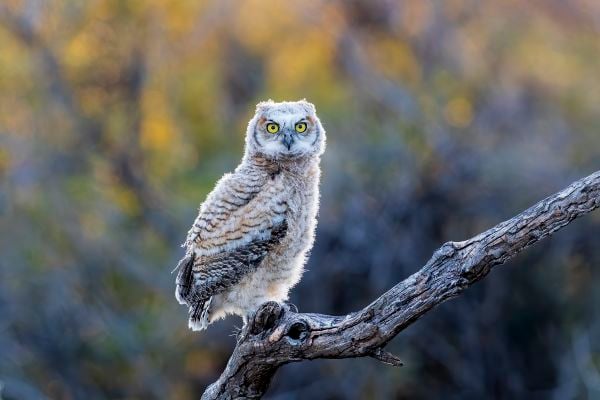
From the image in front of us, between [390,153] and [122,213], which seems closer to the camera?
[390,153]

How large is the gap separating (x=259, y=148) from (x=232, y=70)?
19.1 m

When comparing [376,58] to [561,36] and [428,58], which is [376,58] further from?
[561,36]

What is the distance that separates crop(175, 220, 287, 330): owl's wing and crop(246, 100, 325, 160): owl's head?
0.46m

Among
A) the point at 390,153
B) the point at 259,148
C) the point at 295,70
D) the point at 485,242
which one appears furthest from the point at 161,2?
the point at 485,242

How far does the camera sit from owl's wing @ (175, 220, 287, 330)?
5852 mm

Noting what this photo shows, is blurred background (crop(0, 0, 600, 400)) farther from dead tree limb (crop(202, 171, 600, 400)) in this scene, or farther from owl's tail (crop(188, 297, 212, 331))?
dead tree limb (crop(202, 171, 600, 400))

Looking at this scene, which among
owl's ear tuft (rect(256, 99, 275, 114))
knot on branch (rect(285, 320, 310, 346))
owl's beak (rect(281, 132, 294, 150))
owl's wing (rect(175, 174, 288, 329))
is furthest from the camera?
owl's ear tuft (rect(256, 99, 275, 114))

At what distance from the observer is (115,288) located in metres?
17.6

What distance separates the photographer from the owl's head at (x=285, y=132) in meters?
5.99

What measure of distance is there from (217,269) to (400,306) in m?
1.49

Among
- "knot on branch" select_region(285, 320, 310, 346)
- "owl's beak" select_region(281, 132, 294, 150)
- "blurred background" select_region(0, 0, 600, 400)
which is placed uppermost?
"blurred background" select_region(0, 0, 600, 400)

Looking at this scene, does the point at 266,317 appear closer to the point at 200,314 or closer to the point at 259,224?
the point at 259,224

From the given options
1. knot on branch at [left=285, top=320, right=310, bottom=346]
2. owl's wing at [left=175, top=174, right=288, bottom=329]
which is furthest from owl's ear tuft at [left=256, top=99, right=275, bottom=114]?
knot on branch at [left=285, top=320, right=310, bottom=346]

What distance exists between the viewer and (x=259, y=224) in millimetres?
5832
